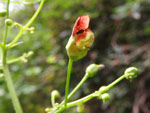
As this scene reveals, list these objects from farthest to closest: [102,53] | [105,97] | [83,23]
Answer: [102,53] → [105,97] → [83,23]

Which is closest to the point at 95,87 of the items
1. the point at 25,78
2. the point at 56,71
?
the point at 56,71

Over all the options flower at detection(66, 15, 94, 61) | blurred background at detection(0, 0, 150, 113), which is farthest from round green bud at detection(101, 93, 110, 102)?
blurred background at detection(0, 0, 150, 113)

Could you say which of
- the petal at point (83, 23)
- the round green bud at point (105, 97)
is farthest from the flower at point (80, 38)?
the round green bud at point (105, 97)

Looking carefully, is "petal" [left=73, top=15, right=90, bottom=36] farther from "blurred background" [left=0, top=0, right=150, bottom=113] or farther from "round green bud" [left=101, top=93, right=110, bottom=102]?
"blurred background" [left=0, top=0, right=150, bottom=113]

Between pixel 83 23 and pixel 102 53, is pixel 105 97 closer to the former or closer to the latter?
pixel 83 23

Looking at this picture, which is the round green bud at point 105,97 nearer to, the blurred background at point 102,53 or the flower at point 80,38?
the flower at point 80,38

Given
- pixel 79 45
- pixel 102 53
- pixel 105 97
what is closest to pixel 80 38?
pixel 79 45
